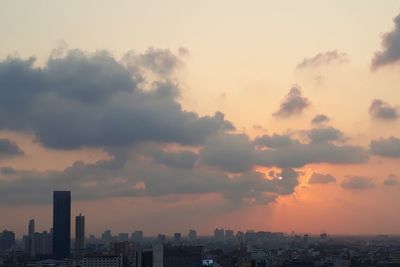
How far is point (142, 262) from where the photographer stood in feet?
220

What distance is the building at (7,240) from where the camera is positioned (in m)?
132

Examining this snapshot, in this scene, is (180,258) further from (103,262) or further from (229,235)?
(229,235)

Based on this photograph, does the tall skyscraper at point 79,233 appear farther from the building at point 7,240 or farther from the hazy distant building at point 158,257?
the hazy distant building at point 158,257

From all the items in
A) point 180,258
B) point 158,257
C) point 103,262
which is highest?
point 158,257

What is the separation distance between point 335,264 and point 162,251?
25197 millimetres

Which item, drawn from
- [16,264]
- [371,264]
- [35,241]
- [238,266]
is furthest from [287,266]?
[35,241]

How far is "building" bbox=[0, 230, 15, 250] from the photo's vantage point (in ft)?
434

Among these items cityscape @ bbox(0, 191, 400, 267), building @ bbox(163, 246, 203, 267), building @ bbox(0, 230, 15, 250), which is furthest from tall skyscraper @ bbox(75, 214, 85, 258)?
building @ bbox(163, 246, 203, 267)

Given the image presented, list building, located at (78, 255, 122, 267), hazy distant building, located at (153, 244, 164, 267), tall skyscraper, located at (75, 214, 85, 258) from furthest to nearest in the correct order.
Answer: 1. tall skyscraper, located at (75, 214, 85, 258)
2. building, located at (78, 255, 122, 267)
3. hazy distant building, located at (153, 244, 164, 267)

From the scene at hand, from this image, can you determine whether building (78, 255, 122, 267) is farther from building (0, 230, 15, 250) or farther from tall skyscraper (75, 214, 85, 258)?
building (0, 230, 15, 250)

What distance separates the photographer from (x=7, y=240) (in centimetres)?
13512

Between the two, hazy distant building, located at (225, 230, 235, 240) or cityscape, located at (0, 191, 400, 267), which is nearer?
cityscape, located at (0, 191, 400, 267)

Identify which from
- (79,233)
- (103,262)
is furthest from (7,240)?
(103,262)

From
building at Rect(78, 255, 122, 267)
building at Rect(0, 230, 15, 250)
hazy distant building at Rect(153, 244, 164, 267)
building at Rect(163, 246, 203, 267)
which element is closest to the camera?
hazy distant building at Rect(153, 244, 164, 267)
